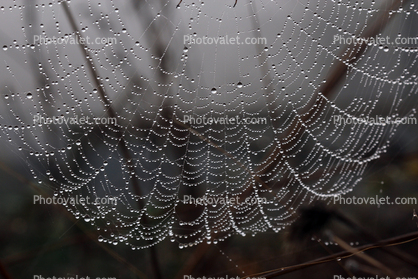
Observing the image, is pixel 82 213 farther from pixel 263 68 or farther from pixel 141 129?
pixel 263 68

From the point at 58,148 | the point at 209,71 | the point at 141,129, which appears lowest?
the point at 58,148

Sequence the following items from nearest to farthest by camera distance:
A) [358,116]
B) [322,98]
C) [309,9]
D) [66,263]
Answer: [322,98], [309,9], [358,116], [66,263]

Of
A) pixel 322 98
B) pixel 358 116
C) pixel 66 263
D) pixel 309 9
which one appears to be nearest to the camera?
pixel 322 98

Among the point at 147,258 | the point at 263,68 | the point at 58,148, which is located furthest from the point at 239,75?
the point at 147,258

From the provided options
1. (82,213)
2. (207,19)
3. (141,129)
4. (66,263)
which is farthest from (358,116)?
(66,263)

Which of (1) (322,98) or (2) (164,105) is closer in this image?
(1) (322,98)

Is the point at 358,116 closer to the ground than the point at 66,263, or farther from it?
farther from it
